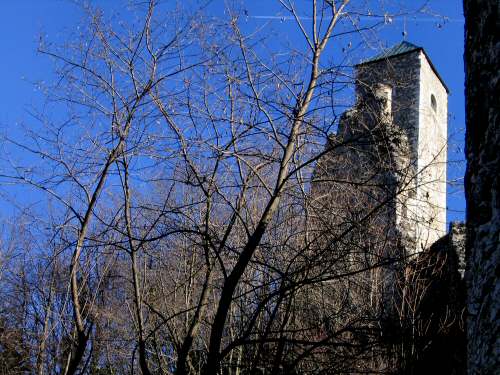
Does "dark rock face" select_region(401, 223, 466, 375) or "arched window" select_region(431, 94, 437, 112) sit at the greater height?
"arched window" select_region(431, 94, 437, 112)

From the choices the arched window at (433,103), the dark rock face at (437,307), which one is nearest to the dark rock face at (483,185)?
the dark rock face at (437,307)

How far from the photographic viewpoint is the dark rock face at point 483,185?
1026 millimetres

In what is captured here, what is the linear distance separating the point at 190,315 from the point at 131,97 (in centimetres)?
291

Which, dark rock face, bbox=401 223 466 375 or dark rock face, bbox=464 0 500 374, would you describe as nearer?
dark rock face, bbox=464 0 500 374

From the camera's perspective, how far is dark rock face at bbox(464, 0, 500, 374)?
103 centimetres

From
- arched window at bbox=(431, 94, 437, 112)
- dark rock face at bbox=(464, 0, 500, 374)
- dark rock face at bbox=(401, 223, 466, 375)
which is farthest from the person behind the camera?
arched window at bbox=(431, 94, 437, 112)

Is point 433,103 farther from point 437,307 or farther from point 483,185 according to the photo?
point 483,185

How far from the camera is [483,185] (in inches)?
44.9

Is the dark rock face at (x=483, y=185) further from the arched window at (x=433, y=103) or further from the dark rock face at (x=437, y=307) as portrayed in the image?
the arched window at (x=433, y=103)

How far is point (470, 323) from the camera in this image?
1.09 metres

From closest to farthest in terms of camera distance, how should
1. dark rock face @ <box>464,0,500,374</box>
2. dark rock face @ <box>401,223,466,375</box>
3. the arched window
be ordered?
dark rock face @ <box>464,0,500,374</box> < dark rock face @ <box>401,223,466,375</box> < the arched window

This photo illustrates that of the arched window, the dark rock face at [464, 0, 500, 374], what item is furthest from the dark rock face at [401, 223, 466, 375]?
the arched window

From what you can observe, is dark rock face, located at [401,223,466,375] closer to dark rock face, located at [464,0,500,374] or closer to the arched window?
dark rock face, located at [464,0,500,374]

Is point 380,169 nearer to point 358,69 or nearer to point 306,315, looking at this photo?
point 358,69
